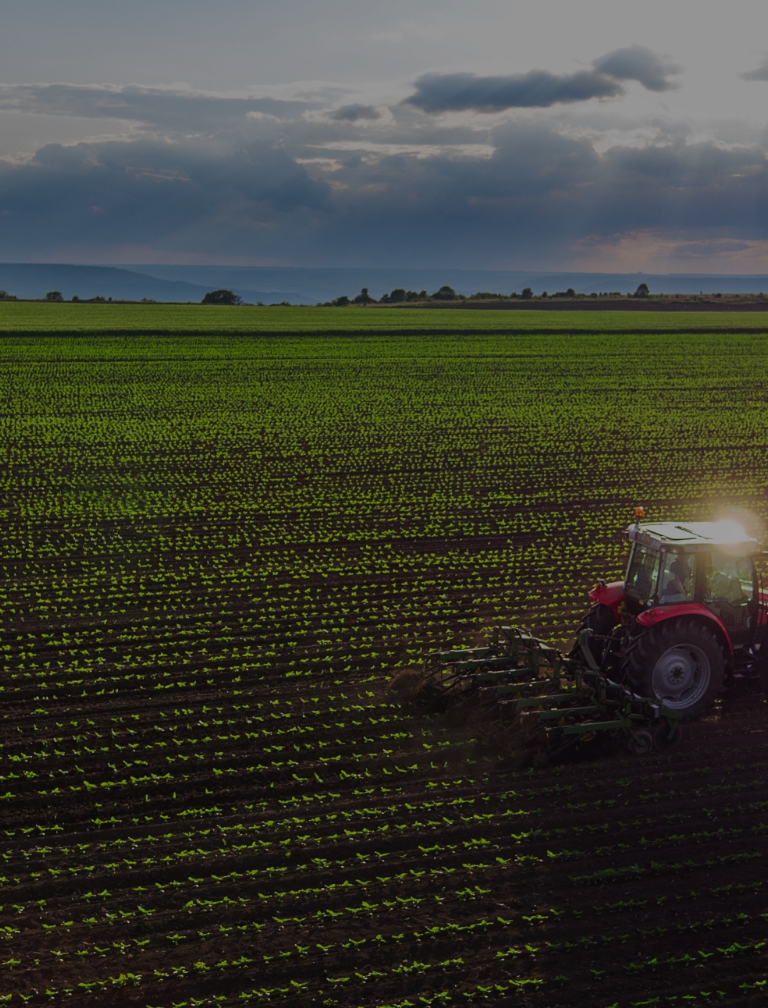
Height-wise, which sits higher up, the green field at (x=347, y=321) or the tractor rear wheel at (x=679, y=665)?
the green field at (x=347, y=321)

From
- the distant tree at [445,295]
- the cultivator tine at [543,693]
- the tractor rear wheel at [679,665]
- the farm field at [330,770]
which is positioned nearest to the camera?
the farm field at [330,770]

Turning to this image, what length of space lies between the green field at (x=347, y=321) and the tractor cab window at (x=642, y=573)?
48.0 m

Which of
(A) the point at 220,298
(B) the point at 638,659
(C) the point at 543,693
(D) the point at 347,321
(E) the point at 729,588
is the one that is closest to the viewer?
(B) the point at 638,659

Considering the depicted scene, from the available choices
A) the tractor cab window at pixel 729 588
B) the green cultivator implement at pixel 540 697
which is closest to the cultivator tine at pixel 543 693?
the green cultivator implement at pixel 540 697

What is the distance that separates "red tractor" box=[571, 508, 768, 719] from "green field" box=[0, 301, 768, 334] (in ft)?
158

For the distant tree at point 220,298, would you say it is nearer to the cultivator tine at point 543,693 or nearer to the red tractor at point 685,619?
the cultivator tine at point 543,693

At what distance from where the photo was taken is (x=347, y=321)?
67.1 m

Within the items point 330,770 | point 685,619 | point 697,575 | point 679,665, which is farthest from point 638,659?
point 330,770

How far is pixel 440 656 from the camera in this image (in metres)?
10.6

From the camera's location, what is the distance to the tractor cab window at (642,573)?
10.3m

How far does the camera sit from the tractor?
31.5 ft

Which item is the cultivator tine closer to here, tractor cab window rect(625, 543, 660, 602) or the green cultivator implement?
the green cultivator implement

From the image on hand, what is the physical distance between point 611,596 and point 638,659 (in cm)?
120

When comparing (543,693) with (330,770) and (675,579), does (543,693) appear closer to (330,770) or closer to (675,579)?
(675,579)
